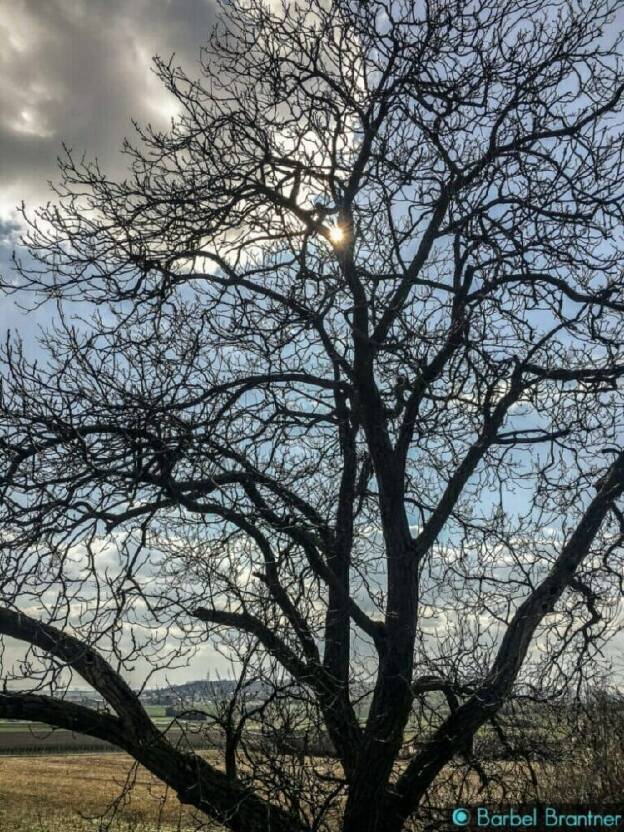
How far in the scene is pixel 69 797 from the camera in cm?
2642

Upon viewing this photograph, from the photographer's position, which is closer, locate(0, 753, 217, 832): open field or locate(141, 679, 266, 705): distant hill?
locate(141, 679, 266, 705): distant hill

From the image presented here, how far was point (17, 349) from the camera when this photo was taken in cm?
577

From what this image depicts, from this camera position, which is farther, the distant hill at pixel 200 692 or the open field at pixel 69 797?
Result: the open field at pixel 69 797

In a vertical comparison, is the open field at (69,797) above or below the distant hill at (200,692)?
below

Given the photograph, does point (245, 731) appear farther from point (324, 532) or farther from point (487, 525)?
point (487, 525)

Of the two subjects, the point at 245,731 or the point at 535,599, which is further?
the point at 535,599

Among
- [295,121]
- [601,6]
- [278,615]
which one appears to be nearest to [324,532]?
[278,615]

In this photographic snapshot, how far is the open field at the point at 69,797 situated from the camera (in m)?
14.9

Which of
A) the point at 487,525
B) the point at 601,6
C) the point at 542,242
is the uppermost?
the point at 601,6

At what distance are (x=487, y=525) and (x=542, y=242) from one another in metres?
2.71

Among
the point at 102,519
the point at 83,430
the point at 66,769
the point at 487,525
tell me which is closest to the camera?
the point at 102,519

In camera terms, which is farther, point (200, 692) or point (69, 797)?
point (69, 797)

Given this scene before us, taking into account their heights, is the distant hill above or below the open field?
above

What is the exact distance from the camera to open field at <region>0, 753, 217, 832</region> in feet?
49.0
